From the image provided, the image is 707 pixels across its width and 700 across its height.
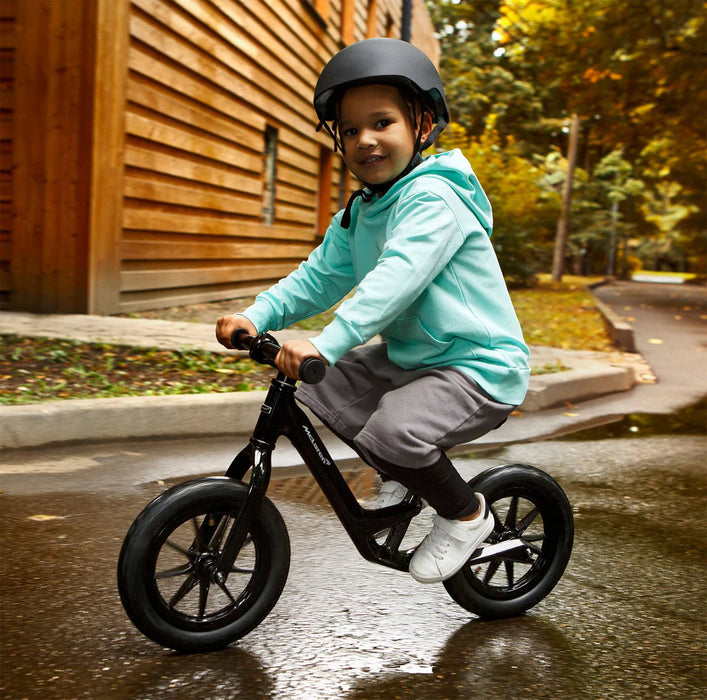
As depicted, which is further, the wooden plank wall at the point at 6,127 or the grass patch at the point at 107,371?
the wooden plank wall at the point at 6,127

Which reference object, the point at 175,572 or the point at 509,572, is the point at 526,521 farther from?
the point at 175,572

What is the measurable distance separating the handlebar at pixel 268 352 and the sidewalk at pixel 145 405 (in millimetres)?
2459

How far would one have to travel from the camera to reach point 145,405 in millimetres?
5062

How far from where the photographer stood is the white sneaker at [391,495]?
9.56 ft

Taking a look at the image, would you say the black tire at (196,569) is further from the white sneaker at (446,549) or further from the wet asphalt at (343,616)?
the white sneaker at (446,549)

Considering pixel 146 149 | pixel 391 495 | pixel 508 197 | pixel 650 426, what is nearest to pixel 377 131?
pixel 391 495

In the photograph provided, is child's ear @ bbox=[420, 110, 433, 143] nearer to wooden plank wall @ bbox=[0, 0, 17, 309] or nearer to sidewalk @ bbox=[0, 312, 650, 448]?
sidewalk @ bbox=[0, 312, 650, 448]

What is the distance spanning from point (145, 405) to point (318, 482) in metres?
2.62

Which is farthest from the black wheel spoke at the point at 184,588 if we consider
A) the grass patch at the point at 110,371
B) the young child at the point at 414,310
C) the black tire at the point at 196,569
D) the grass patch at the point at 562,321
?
the grass patch at the point at 562,321

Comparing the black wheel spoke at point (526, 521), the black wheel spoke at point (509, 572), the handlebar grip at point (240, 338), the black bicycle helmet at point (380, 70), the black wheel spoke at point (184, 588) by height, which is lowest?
the black wheel spoke at point (509, 572)

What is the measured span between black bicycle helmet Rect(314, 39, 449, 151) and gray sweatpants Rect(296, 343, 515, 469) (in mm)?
761

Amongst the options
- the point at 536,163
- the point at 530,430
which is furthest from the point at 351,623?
the point at 536,163

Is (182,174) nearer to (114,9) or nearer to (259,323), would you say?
(114,9)

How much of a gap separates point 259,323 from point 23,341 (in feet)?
15.1
